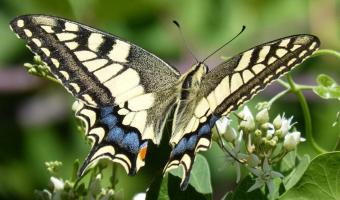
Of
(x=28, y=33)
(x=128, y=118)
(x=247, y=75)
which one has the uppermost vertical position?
(x=28, y=33)

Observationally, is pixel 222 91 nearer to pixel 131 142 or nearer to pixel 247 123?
pixel 247 123

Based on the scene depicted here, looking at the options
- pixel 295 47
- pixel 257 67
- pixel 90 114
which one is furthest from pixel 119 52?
pixel 295 47

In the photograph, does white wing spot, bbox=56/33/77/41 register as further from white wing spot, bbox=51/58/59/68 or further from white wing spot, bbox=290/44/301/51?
white wing spot, bbox=290/44/301/51

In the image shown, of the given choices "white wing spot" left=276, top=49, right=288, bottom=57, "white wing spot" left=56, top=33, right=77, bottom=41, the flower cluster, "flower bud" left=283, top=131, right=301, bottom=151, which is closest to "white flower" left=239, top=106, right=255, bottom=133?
the flower cluster

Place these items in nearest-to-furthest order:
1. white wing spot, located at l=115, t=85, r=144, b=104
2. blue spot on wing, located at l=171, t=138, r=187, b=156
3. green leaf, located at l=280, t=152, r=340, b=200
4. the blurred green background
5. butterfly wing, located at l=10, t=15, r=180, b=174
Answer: green leaf, located at l=280, t=152, r=340, b=200 < blue spot on wing, located at l=171, t=138, r=187, b=156 < butterfly wing, located at l=10, t=15, r=180, b=174 < white wing spot, located at l=115, t=85, r=144, b=104 < the blurred green background

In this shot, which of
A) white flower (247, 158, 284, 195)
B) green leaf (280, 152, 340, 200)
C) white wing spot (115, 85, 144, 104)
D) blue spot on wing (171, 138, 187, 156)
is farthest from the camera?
white wing spot (115, 85, 144, 104)

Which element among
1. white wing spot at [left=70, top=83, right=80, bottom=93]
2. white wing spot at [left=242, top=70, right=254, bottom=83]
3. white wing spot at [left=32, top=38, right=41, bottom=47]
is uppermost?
white wing spot at [left=32, top=38, right=41, bottom=47]
